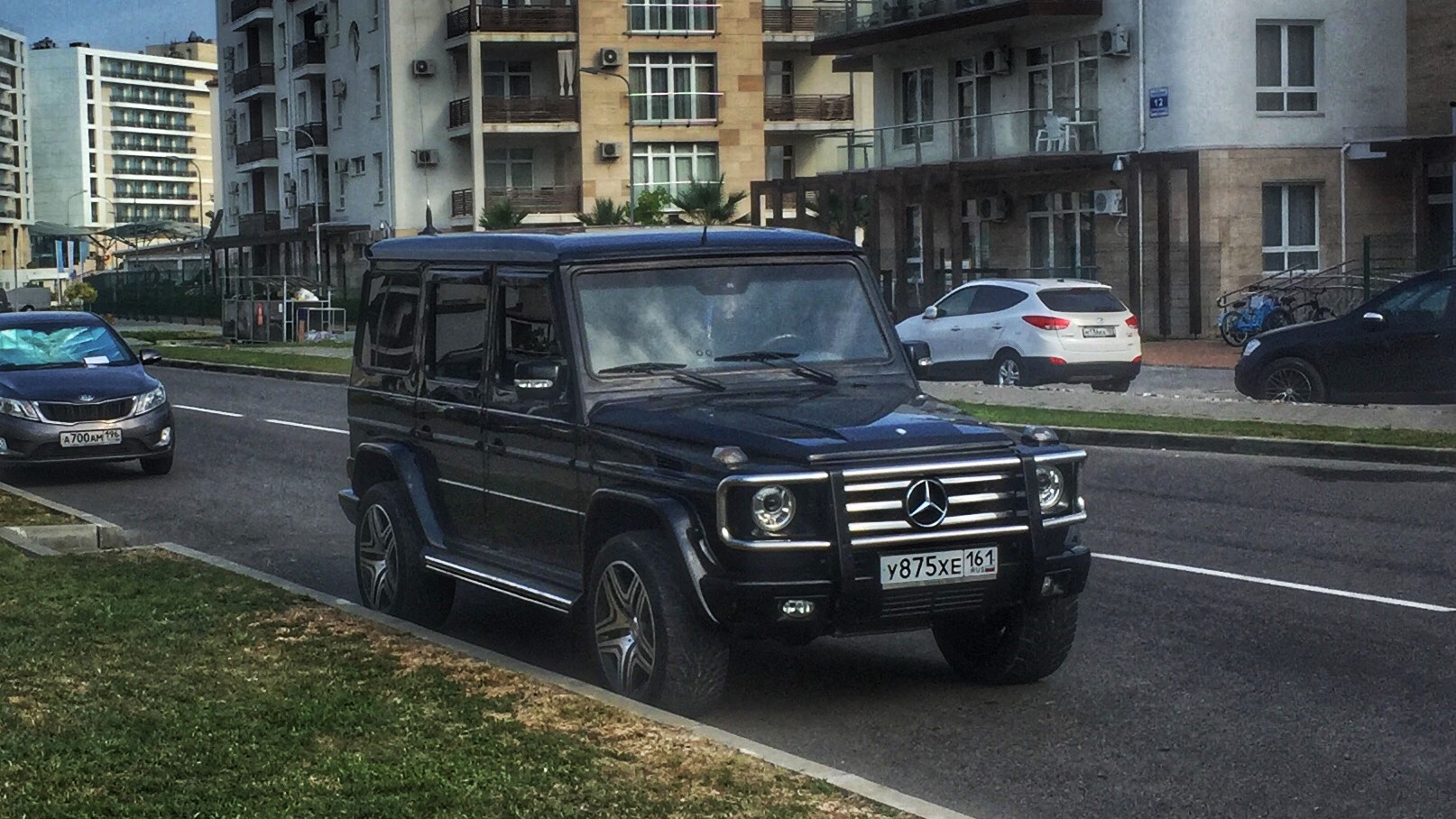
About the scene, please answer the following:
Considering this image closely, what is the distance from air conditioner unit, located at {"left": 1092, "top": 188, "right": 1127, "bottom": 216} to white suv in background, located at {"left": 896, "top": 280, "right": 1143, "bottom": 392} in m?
15.6

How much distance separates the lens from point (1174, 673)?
28.2ft

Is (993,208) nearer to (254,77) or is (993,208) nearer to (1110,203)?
(1110,203)

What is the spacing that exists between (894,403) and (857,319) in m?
0.80

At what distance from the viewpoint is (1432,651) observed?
350 inches

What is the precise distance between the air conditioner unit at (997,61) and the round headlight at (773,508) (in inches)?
1592

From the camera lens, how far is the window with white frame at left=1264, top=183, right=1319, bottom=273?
41.4 m

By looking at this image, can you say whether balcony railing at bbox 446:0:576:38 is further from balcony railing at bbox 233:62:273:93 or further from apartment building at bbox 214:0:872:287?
balcony railing at bbox 233:62:273:93

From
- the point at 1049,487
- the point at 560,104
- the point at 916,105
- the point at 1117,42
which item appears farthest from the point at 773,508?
the point at 560,104

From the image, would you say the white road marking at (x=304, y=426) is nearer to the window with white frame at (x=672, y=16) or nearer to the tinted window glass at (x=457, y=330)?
the tinted window glass at (x=457, y=330)

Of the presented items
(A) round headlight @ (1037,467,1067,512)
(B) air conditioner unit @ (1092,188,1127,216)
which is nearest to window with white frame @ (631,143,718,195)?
(B) air conditioner unit @ (1092,188,1127,216)

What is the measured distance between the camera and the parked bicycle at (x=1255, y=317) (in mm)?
36531

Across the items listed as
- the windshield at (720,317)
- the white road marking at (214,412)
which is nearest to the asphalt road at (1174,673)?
the windshield at (720,317)

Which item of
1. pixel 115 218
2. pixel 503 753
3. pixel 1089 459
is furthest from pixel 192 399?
pixel 115 218

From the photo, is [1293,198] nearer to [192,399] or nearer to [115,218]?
[192,399]
